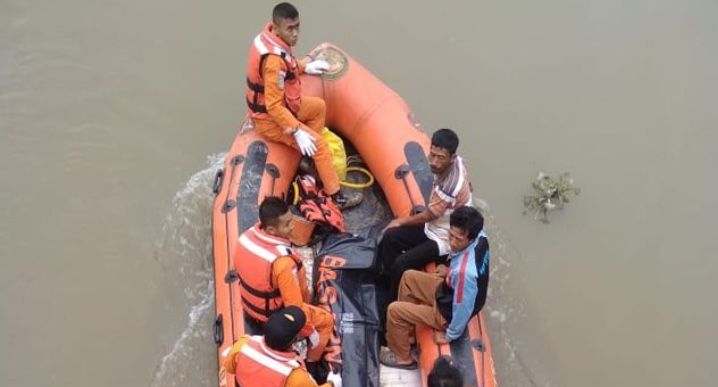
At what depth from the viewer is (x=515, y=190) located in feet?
16.4

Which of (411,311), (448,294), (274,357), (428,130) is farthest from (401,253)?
(428,130)

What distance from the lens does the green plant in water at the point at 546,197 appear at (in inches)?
192

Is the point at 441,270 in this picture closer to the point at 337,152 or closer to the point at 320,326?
the point at 320,326

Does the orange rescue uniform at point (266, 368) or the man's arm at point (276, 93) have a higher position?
the man's arm at point (276, 93)

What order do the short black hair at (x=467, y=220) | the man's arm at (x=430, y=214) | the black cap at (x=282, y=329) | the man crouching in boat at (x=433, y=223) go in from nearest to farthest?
1. the black cap at (x=282, y=329)
2. the short black hair at (x=467, y=220)
3. the man crouching in boat at (x=433, y=223)
4. the man's arm at (x=430, y=214)

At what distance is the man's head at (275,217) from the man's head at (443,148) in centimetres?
70

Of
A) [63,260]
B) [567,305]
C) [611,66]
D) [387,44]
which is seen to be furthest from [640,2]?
[63,260]

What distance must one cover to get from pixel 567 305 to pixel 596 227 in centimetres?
65

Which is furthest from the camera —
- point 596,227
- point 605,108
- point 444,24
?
point 444,24

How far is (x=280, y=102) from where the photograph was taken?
388 centimetres

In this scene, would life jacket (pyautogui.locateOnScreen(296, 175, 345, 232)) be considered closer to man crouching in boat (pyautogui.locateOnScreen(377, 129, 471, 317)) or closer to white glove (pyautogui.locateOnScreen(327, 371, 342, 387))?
man crouching in boat (pyautogui.locateOnScreen(377, 129, 471, 317))

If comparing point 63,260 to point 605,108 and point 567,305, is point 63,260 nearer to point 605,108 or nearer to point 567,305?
point 567,305

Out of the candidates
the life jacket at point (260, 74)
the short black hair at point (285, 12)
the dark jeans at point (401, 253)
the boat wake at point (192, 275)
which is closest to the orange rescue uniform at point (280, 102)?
the life jacket at point (260, 74)

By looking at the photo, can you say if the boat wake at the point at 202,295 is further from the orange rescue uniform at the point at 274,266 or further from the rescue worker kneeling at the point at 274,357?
the rescue worker kneeling at the point at 274,357
